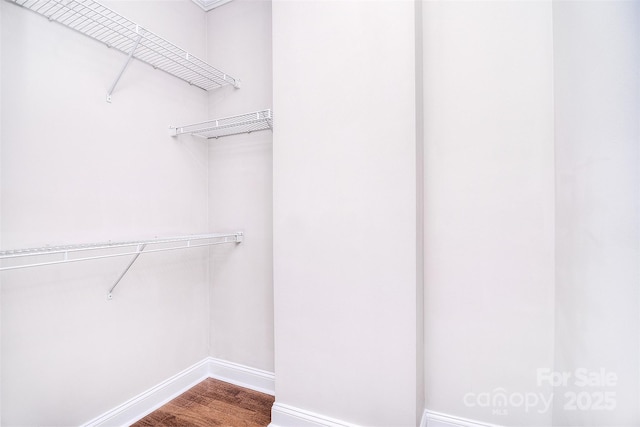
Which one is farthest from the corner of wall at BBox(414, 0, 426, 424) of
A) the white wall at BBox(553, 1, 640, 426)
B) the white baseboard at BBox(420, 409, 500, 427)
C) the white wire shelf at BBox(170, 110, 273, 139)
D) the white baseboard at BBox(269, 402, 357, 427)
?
the white wire shelf at BBox(170, 110, 273, 139)

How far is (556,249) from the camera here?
1.22 m

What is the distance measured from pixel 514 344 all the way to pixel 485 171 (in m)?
0.76

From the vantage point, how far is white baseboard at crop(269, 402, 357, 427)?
4.64 feet

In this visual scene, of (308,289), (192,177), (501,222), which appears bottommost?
(308,289)

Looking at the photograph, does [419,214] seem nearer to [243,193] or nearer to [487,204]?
[487,204]

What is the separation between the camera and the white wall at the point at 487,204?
1.25m

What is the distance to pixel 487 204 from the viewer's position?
52.0 inches

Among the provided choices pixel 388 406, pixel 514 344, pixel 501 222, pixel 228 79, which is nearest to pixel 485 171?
pixel 501 222

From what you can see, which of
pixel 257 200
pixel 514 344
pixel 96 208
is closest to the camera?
pixel 514 344

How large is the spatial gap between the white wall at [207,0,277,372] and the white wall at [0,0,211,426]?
5.1 inches

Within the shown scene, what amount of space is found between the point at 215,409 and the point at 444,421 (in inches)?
47.3

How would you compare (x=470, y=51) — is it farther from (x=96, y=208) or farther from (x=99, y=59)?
(x=96, y=208)

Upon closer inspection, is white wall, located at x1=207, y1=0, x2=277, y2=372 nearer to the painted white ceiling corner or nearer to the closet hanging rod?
the painted white ceiling corner

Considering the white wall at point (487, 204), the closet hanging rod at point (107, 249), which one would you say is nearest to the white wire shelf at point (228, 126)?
the closet hanging rod at point (107, 249)
